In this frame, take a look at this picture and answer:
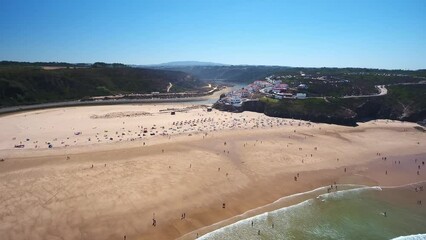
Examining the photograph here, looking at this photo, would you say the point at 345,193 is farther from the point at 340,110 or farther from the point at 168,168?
the point at 340,110

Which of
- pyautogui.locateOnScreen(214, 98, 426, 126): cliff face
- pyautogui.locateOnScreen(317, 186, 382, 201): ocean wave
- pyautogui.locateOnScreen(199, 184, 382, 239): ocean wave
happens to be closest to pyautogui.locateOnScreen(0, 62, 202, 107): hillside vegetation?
pyautogui.locateOnScreen(214, 98, 426, 126): cliff face

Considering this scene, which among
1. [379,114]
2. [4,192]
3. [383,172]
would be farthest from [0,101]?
[379,114]

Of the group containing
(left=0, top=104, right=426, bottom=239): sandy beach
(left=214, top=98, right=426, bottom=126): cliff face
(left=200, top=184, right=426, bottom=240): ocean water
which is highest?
(left=214, top=98, right=426, bottom=126): cliff face

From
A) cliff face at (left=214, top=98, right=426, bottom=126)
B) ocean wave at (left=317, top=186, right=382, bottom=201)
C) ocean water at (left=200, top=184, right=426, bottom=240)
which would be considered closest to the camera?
ocean water at (left=200, top=184, right=426, bottom=240)

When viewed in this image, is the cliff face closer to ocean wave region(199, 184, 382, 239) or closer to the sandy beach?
the sandy beach

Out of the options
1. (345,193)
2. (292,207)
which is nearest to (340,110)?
(345,193)

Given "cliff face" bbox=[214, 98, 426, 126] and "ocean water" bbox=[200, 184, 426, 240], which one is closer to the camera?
"ocean water" bbox=[200, 184, 426, 240]
